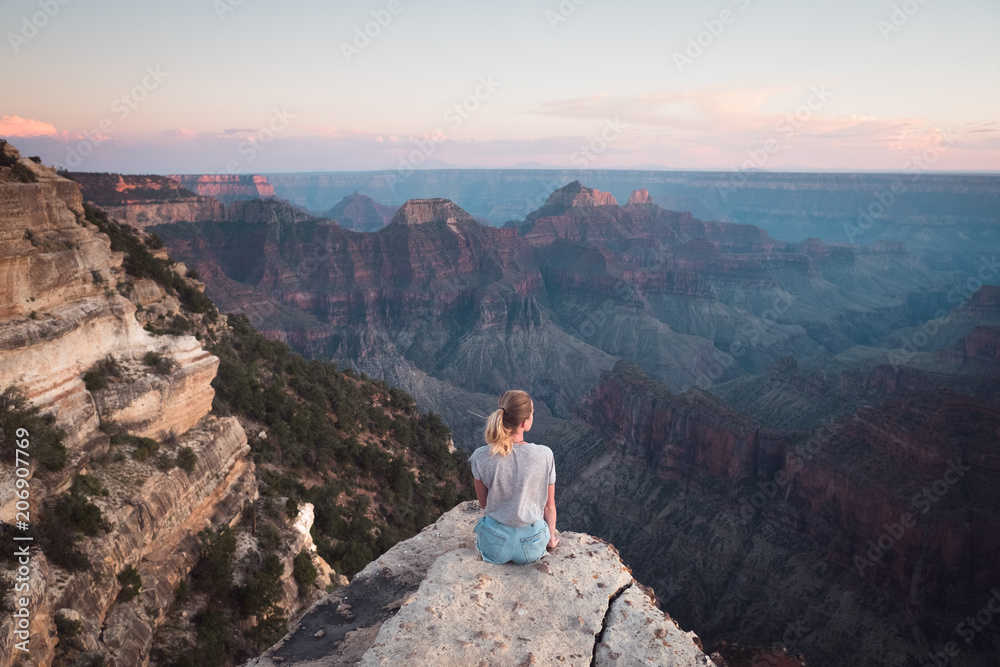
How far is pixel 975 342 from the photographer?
75.1 metres

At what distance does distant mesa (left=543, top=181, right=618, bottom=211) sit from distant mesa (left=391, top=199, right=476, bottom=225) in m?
41.7

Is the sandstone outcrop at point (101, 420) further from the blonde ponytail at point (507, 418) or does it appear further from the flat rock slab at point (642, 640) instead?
the flat rock slab at point (642, 640)

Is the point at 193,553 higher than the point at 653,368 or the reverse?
higher

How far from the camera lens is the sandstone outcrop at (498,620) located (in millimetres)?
7066

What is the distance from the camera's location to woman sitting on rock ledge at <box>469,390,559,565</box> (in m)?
7.85

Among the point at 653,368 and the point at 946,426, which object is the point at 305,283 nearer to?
the point at 653,368

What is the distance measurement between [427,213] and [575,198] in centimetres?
5233

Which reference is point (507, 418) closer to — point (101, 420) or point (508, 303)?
point (101, 420)

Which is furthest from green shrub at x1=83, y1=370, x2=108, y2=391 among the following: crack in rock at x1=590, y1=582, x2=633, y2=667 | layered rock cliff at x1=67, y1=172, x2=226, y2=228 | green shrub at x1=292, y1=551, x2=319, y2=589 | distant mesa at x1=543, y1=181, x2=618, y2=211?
distant mesa at x1=543, y1=181, x2=618, y2=211

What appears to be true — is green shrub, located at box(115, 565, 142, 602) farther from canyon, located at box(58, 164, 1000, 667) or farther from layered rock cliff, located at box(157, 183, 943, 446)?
layered rock cliff, located at box(157, 183, 943, 446)

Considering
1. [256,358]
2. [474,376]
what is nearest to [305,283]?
[474,376]

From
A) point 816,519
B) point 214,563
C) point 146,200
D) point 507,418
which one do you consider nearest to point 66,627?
point 214,563

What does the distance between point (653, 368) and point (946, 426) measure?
66975 mm

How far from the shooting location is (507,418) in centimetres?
795
